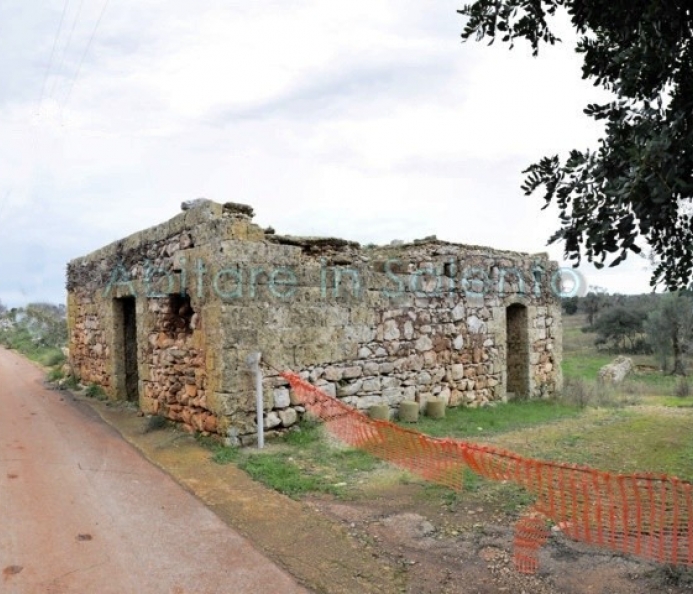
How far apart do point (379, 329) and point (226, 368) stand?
2762mm

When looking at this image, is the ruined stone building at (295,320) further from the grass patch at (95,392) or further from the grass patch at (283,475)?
the grass patch at (283,475)

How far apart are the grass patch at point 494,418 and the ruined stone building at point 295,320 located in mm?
370

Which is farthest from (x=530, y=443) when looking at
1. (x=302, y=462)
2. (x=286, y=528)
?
(x=286, y=528)

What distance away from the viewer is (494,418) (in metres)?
9.57

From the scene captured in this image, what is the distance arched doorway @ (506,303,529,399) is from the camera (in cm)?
1185

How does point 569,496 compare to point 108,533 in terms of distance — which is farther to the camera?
point 569,496

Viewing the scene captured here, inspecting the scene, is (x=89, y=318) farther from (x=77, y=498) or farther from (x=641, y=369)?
(x=641, y=369)

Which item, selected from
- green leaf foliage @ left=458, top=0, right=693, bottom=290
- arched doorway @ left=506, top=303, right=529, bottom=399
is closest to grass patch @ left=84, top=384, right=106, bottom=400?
arched doorway @ left=506, top=303, right=529, bottom=399

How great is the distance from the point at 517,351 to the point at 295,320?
605cm

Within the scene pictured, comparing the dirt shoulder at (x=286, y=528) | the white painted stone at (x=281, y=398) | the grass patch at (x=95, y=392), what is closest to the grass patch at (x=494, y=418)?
the white painted stone at (x=281, y=398)

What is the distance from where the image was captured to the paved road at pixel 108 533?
3740 mm

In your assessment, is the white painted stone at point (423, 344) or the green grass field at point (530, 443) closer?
the green grass field at point (530, 443)

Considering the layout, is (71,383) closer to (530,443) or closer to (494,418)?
(494,418)

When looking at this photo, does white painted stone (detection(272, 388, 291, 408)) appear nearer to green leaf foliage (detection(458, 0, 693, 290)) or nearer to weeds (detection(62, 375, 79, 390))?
green leaf foliage (detection(458, 0, 693, 290))
